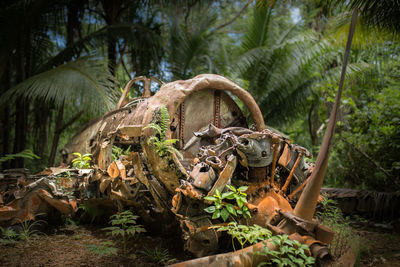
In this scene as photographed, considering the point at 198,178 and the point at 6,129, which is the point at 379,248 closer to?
the point at 198,178

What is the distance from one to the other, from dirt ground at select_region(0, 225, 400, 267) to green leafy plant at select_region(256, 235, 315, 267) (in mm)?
910

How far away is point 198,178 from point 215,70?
6.39m

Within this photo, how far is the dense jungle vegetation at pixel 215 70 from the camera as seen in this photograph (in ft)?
18.4

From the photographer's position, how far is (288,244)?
7.00 feet

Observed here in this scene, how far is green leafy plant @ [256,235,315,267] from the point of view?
200 centimetres

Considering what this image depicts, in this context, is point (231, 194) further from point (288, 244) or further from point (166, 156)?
point (166, 156)

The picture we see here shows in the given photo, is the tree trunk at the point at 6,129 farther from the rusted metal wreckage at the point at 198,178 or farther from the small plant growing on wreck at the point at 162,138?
the small plant growing on wreck at the point at 162,138

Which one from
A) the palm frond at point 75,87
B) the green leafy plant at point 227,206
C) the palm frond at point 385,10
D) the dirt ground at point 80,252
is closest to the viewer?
the green leafy plant at point 227,206

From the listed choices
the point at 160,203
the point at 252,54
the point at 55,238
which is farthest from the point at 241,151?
the point at 252,54

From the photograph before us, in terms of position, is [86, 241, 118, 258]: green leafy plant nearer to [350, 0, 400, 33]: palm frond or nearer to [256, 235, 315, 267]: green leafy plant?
[256, 235, 315, 267]: green leafy plant

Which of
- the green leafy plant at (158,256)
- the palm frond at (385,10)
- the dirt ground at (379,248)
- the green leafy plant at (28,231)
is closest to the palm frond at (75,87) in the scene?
the green leafy plant at (28,231)

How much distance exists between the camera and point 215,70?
8375 mm

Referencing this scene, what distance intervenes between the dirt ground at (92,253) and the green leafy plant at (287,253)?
0.91 metres

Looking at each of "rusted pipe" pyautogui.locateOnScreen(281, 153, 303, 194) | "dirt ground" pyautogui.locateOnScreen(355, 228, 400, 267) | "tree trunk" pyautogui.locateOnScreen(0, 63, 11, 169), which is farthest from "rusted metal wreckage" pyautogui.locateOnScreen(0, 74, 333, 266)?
"tree trunk" pyautogui.locateOnScreen(0, 63, 11, 169)
